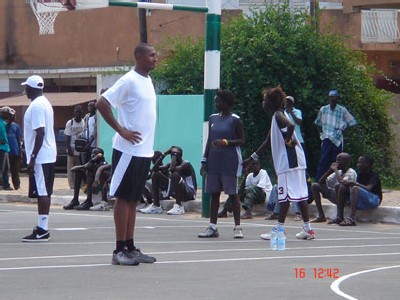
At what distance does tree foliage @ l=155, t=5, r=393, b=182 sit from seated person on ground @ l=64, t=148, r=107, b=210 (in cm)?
421

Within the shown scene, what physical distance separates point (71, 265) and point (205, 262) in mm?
1365

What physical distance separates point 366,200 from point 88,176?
5.79 m

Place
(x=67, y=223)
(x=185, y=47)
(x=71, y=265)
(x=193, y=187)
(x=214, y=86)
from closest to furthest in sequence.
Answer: (x=71, y=265) < (x=67, y=223) < (x=214, y=86) < (x=193, y=187) < (x=185, y=47)

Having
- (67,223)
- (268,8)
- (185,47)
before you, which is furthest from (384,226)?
(185,47)

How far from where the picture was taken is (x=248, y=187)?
1825 centimetres

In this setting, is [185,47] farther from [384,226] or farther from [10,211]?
[384,226]

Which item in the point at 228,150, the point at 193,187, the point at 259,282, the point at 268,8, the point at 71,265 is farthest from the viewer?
the point at 268,8

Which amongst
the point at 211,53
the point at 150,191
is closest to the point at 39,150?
the point at 211,53

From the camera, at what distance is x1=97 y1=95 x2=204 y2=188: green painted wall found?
23344mm

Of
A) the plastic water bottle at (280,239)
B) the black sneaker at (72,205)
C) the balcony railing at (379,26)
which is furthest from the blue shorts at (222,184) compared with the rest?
the balcony railing at (379,26)

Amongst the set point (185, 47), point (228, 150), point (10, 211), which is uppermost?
point (185, 47)

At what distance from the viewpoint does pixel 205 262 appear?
430 inches

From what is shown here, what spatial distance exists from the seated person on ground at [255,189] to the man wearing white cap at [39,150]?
5416 mm

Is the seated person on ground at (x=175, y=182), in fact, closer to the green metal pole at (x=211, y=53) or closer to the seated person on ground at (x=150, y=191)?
the seated person on ground at (x=150, y=191)
